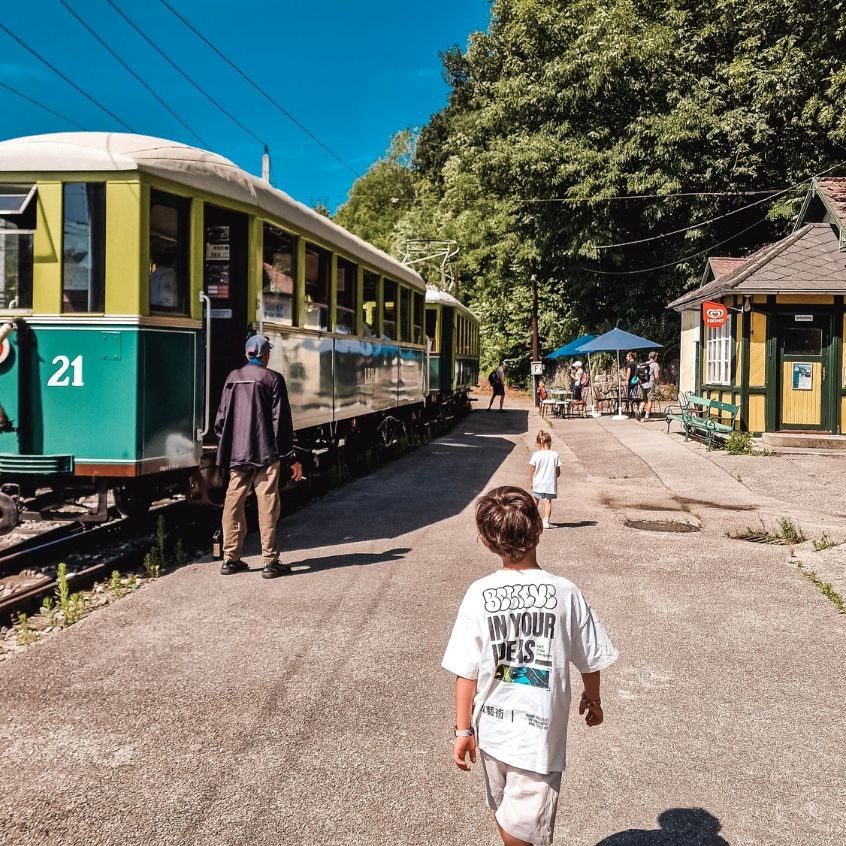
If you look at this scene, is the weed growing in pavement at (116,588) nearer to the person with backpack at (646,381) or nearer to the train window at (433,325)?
the train window at (433,325)

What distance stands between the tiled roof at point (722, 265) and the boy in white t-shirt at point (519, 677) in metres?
22.4

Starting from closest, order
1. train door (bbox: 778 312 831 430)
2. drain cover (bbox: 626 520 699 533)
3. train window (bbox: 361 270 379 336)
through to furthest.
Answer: drain cover (bbox: 626 520 699 533) < train window (bbox: 361 270 379 336) < train door (bbox: 778 312 831 430)

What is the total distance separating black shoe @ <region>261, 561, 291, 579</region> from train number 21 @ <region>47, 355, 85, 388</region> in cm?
200

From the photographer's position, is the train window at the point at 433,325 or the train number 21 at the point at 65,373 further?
the train window at the point at 433,325

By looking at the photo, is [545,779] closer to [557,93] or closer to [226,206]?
[226,206]

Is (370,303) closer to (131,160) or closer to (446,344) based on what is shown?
(131,160)

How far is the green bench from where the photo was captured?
1780 cm

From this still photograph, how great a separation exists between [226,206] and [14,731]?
5.03 metres

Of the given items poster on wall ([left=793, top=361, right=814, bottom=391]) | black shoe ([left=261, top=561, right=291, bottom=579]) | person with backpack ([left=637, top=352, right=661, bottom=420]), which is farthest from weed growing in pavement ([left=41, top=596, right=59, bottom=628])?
person with backpack ([left=637, top=352, right=661, bottom=420])

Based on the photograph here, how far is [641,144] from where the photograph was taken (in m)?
31.8

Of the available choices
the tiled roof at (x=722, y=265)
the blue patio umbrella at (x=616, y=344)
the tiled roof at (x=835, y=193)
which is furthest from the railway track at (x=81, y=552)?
the blue patio umbrella at (x=616, y=344)

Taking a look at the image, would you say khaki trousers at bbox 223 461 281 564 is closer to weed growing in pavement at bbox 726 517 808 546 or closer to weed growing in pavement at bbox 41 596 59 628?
weed growing in pavement at bbox 41 596 59 628

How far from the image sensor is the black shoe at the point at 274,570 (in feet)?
23.7

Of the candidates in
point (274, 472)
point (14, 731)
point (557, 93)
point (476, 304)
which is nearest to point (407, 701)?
point (14, 731)
